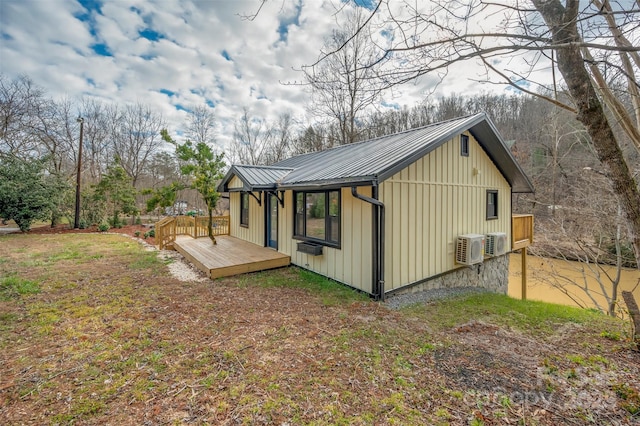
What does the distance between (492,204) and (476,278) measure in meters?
2.15

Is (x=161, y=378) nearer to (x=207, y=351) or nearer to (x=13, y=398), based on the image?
(x=207, y=351)

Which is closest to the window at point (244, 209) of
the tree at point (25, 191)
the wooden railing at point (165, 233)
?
the wooden railing at point (165, 233)

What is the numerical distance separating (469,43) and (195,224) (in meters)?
9.58

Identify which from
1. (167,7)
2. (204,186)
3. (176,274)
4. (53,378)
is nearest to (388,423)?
(53,378)

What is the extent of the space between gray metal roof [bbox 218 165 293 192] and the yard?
2.64 meters

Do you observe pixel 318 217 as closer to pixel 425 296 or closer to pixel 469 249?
pixel 425 296

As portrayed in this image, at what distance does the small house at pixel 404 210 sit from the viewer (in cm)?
493

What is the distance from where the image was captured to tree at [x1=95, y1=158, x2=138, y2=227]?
14.4 meters

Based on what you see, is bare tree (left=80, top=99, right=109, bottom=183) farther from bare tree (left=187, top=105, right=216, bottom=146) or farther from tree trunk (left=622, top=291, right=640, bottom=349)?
tree trunk (left=622, top=291, right=640, bottom=349)

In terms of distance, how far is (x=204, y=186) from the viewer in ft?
25.0

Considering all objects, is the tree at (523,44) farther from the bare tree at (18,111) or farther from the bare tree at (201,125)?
the bare tree at (201,125)

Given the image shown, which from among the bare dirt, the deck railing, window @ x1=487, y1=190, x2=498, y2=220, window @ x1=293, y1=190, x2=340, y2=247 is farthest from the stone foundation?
the bare dirt

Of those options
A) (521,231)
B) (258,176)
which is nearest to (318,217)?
(258,176)

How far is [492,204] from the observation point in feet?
25.4
